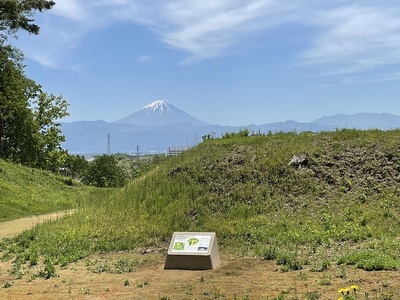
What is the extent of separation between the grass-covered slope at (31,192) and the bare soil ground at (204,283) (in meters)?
11.2

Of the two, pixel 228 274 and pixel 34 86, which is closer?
pixel 228 274

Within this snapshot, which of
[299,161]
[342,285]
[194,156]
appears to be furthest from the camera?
[194,156]

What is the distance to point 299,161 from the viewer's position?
13.8 m

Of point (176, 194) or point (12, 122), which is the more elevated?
point (12, 122)

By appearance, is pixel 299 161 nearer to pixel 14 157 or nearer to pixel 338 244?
pixel 338 244

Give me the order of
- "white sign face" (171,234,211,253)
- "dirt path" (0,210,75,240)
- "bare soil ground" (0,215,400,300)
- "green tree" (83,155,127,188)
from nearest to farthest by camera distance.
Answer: "bare soil ground" (0,215,400,300) → "white sign face" (171,234,211,253) → "dirt path" (0,210,75,240) → "green tree" (83,155,127,188)

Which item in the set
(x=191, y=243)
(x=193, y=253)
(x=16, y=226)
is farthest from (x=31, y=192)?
(x=193, y=253)

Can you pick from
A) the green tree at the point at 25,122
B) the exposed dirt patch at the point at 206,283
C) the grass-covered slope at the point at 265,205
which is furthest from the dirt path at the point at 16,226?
the green tree at the point at 25,122

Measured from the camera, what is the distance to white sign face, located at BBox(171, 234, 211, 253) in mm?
9022

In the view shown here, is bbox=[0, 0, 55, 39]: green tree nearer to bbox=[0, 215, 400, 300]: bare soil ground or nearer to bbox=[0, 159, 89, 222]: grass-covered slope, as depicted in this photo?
bbox=[0, 159, 89, 222]: grass-covered slope

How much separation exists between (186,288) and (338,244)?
3944 mm

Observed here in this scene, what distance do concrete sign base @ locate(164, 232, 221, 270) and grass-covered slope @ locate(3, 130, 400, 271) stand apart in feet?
3.55

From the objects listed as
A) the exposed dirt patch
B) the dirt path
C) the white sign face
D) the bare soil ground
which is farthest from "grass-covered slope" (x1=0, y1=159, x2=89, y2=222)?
the white sign face

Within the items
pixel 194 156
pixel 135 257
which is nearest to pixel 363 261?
pixel 135 257
